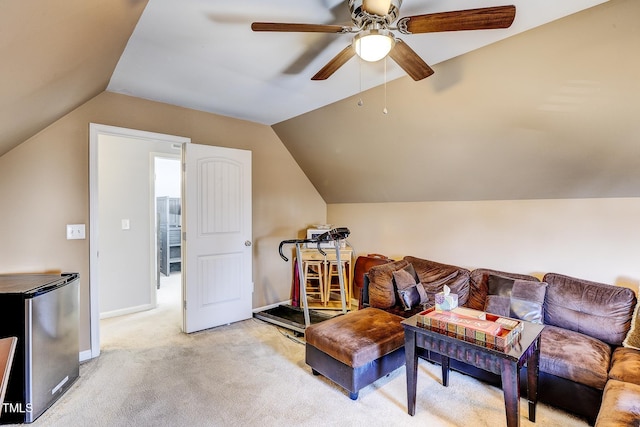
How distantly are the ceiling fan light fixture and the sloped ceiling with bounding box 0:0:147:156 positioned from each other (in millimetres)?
1195

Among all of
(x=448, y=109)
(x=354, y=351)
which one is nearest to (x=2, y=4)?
(x=354, y=351)

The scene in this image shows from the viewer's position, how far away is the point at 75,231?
285 centimetres

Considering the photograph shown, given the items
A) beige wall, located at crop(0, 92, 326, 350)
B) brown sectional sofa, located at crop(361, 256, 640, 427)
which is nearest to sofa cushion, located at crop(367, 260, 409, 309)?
brown sectional sofa, located at crop(361, 256, 640, 427)

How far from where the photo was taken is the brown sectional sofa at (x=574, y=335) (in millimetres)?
1821

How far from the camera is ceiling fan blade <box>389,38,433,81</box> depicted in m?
1.68

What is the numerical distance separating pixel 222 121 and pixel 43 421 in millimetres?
3139

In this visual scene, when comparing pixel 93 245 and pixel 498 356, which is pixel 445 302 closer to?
pixel 498 356

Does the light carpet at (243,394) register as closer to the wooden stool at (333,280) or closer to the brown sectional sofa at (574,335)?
the brown sectional sofa at (574,335)

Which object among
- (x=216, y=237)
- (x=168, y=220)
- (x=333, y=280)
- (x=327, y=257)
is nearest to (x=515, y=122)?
(x=327, y=257)

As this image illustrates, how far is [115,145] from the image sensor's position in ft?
13.2

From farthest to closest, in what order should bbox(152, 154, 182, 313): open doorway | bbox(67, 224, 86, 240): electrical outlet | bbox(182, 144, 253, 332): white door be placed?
1. bbox(152, 154, 182, 313): open doorway
2. bbox(182, 144, 253, 332): white door
3. bbox(67, 224, 86, 240): electrical outlet

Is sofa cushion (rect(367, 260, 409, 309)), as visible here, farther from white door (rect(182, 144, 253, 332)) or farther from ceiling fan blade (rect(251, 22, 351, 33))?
ceiling fan blade (rect(251, 22, 351, 33))

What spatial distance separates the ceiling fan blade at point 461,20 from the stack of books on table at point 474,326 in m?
1.62

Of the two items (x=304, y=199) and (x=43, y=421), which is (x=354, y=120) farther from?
(x=43, y=421)
